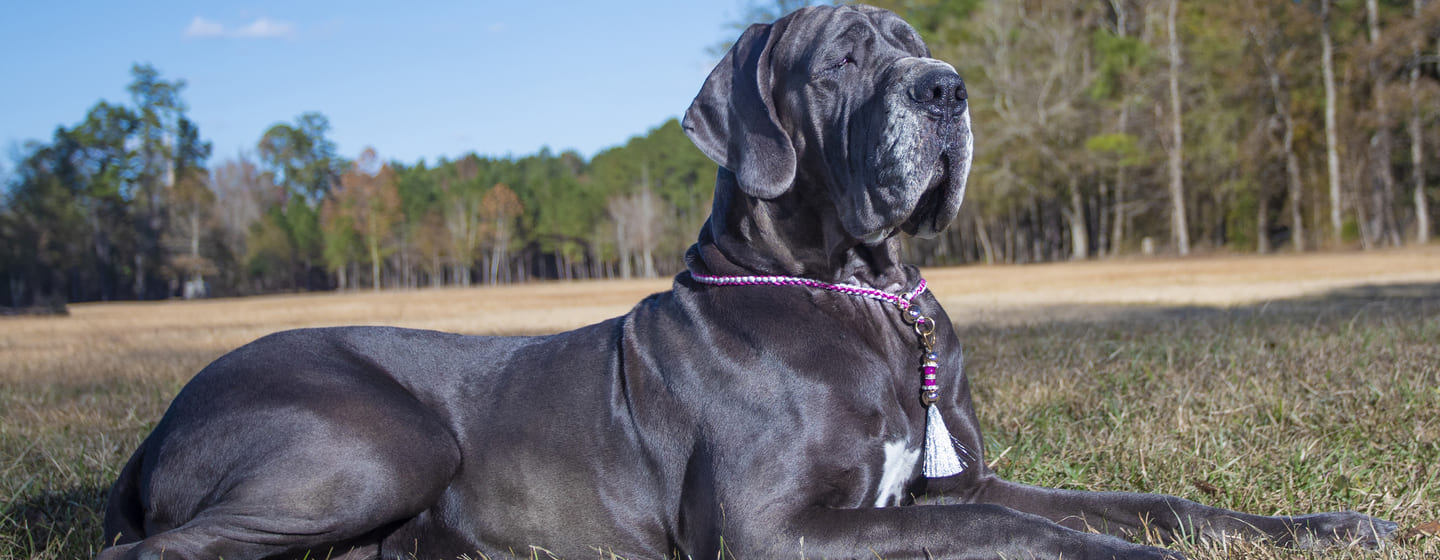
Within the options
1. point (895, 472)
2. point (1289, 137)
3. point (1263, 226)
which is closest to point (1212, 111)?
point (1289, 137)

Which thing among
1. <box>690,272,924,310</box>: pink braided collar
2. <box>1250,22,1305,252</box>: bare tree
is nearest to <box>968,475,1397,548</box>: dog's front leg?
<box>690,272,924,310</box>: pink braided collar

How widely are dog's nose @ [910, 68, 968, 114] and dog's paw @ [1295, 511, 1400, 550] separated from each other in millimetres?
1419

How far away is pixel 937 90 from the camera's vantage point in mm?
2691

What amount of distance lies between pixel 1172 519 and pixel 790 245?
127 centimetres

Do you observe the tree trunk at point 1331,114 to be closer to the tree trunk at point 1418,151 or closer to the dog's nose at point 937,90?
the tree trunk at point 1418,151

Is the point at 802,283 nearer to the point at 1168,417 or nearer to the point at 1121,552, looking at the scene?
the point at 1121,552

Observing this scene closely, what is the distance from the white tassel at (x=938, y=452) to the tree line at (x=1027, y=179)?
2750 cm

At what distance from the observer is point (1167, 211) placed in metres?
41.9

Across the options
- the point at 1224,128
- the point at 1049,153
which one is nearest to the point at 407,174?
the point at 1049,153

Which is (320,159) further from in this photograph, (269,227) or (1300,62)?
(1300,62)

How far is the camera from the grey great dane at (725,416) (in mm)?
2441

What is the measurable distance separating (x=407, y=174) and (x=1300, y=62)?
64.7 meters

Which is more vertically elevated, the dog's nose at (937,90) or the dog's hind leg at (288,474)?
the dog's nose at (937,90)

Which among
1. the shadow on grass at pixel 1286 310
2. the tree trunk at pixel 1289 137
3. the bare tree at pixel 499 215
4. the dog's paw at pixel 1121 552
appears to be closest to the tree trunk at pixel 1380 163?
the tree trunk at pixel 1289 137
